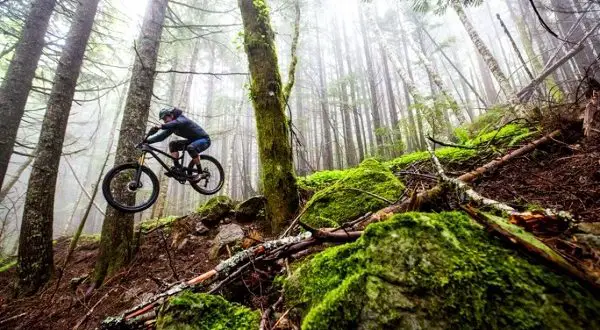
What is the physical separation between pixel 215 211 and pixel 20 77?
4920 mm

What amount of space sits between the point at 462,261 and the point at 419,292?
0.79ft

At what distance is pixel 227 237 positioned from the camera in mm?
4738

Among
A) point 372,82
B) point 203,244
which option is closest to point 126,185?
point 203,244

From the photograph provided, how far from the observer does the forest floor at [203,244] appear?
2600mm

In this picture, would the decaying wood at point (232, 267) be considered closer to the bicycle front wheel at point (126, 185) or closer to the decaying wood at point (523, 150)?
the decaying wood at point (523, 150)

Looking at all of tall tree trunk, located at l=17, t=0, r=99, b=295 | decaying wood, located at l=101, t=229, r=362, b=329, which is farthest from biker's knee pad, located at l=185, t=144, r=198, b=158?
decaying wood, located at l=101, t=229, r=362, b=329

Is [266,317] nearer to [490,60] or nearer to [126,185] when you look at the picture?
[126,185]

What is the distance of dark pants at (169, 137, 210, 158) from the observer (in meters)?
6.22

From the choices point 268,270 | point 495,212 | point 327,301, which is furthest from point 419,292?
point 268,270

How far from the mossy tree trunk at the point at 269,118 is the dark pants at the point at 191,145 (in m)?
2.65

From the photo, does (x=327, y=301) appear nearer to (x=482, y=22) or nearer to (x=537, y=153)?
(x=537, y=153)

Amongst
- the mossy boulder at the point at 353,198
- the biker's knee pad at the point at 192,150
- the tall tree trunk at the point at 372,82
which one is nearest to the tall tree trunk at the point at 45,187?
the biker's knee pad at the point at 192,150

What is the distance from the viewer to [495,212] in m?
1.90

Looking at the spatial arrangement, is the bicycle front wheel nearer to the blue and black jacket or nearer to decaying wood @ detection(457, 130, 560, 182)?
the blue and black jacket
